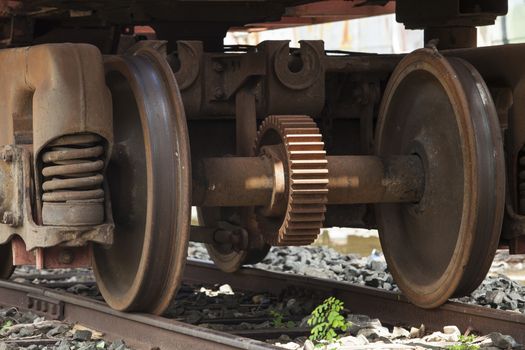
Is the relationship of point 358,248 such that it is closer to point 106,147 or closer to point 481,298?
point 481,298

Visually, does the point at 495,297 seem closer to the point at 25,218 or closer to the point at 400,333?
the point at 400,333

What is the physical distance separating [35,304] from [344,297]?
1723mm

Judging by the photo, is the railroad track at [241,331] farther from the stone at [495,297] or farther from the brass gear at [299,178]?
the stone at [495,297]

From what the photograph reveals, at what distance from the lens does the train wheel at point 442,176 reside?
5.99 m

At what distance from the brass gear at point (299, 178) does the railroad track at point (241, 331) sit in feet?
1.65

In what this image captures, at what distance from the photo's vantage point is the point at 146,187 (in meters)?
6.01

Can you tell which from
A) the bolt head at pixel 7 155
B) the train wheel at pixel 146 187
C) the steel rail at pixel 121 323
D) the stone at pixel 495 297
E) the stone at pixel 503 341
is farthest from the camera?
the stone at pixel 495 297

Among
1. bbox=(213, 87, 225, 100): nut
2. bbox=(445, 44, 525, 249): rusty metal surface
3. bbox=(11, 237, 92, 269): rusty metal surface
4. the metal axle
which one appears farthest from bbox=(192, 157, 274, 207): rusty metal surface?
bbox=(445, 44, 525, 249): rusty metal surface

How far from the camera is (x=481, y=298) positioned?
730 cm

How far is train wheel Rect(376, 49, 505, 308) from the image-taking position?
599 cm

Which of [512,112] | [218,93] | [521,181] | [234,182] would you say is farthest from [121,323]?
[512,112]

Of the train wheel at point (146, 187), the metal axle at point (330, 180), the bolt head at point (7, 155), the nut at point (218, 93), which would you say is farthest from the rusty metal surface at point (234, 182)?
the bolt head at point (7, 155)

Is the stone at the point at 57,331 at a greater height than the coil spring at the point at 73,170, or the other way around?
the coil spring at the point at 73,170

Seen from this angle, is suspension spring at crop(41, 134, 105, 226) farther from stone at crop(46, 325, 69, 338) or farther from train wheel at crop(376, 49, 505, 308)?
train wheel at crop(376, 49, 505, 308)
